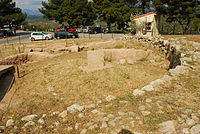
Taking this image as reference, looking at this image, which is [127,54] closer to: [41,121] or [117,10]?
[41,121]

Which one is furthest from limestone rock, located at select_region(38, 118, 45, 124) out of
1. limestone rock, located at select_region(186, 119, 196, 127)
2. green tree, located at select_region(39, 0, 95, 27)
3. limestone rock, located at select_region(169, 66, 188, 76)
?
green tree, located at select_region(39, 0, 95, 27)

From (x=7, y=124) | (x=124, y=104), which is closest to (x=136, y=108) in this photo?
(x=124, y=104)

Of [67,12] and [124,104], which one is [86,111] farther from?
[67,12]

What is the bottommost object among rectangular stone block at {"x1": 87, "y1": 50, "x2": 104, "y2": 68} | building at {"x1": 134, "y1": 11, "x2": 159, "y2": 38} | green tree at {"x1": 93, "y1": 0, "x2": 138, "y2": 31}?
rectangular stone block at {"x1": 87, "y1": 50, "x2": 104, "y2": 68}

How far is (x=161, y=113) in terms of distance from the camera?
365 cm

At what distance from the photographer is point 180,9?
2023cm

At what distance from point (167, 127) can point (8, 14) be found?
3922 cm

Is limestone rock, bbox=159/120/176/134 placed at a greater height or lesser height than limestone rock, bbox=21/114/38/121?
greater

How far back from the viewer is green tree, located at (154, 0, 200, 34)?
19.1 meters

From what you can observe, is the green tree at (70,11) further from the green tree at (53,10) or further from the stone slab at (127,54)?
the stone slab at (127,54)

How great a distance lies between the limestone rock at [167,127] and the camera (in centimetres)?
309

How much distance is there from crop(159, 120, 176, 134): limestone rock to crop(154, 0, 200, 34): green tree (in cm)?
1940

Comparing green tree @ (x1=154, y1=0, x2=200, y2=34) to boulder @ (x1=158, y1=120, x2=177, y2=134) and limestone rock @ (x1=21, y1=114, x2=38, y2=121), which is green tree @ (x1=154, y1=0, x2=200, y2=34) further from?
limestone rock @ (x1=21, y1=114, x2=38, y2=121)

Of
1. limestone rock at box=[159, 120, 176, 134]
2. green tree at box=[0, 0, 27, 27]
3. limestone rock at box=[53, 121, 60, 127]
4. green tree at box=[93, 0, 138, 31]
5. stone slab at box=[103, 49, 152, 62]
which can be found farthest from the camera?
green tree at box=[0, 0, 27, 27]
